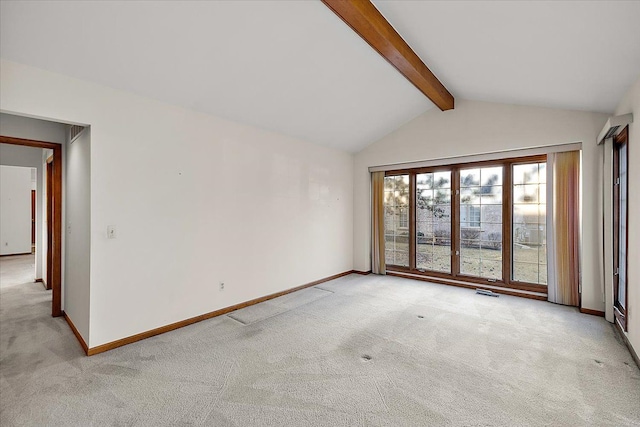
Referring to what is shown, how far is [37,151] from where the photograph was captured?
578 cm

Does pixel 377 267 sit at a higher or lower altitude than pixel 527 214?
lower

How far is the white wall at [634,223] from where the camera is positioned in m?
2.52

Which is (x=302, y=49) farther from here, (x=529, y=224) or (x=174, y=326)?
(x=529, y=224)

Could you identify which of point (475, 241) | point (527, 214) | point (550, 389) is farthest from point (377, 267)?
point (550, 389)

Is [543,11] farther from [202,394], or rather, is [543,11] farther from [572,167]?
[202,394]

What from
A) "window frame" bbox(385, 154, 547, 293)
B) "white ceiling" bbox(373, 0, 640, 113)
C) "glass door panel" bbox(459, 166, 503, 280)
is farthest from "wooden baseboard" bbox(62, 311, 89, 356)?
"glass door panel" bbox(459, 166, 503, 280)

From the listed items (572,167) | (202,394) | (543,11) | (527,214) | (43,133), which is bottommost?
(202,394)

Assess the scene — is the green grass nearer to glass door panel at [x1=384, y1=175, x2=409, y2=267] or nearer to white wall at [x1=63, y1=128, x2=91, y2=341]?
glass door panel at [x1=384, y1=175, x2=409, y2=267]

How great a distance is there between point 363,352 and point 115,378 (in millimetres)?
1991

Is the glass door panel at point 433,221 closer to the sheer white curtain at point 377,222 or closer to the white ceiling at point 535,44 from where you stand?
the sheer white curtain at point 377,222

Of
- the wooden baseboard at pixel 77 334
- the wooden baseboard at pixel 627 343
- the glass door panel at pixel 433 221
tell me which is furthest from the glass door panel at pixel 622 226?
the wooden baseboard at pixel 77 334

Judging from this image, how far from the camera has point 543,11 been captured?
2082 mm

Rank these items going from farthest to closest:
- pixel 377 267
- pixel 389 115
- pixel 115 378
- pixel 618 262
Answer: pixel 377 267
pixel 389 115
pixel 618 262
pixel 115 378

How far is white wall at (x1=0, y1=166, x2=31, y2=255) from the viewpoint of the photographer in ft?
26.4
